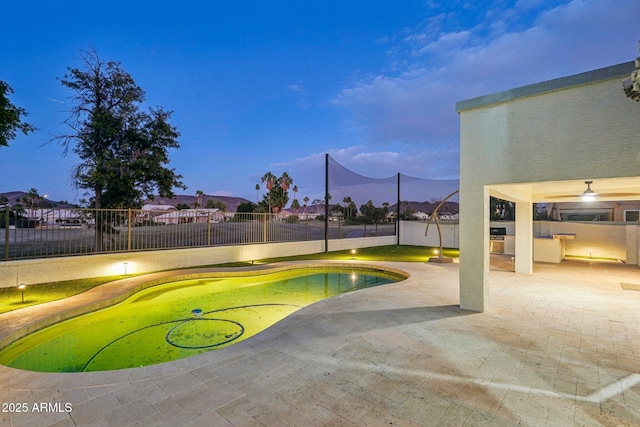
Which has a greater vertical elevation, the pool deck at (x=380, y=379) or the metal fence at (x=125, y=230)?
the metal fence at (x=125, y=230)

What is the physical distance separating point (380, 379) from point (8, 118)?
918 centimetres

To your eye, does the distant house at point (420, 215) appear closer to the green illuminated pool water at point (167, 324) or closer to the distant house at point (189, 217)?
the green illuminated pool water at point (167, 324)

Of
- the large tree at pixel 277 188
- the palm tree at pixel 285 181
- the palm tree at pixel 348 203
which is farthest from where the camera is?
the large tree at pixel 277 188

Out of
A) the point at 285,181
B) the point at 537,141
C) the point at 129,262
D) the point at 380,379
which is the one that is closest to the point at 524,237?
the point at 537,141

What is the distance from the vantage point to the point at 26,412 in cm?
214

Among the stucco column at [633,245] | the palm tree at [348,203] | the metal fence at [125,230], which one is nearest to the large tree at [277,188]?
the palm tree at [348,203]

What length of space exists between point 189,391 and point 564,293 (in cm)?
725

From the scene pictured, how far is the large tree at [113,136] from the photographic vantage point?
9.25 m

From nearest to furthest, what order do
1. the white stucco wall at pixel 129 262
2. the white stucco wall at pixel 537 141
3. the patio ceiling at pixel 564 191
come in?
the white stucco wall at pixel 537 141 < the patio ceiling at pixel 564 191 < the white stucco wall at pixel 129 262

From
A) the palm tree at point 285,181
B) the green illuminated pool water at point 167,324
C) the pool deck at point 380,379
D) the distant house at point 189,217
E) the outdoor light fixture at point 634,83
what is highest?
the palm tree at point 285,181

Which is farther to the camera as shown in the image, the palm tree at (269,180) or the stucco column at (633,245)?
the palm tree at (269,180)

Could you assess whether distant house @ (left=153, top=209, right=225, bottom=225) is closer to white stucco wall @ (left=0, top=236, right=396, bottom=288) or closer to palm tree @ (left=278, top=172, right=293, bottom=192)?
white stucco wall @ (left=0, top=236, right=396, bottom=288)

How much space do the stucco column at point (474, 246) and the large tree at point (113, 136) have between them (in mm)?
9900

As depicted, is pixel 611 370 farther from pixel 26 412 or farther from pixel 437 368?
pixel 26 412
